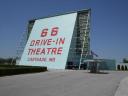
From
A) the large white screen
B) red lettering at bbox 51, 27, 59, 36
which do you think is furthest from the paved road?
red lettering at bbox 51, 27, 59, 36

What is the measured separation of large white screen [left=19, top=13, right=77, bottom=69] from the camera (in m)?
50.4

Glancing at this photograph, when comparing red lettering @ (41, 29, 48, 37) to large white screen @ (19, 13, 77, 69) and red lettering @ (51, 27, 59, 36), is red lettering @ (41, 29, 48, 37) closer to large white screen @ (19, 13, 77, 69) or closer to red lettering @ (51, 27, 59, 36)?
large white screen @ (19, 13, 77, 69)

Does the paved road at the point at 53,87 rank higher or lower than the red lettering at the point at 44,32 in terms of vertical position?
lower

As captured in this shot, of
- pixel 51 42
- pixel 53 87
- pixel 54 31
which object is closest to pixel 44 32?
pixel 54 31

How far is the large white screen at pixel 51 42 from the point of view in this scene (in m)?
50.4

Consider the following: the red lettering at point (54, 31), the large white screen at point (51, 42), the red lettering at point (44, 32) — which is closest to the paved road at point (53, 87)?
the large white screen at point (51, 42)

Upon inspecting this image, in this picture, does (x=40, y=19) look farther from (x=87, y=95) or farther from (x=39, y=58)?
(x=87, y=95)

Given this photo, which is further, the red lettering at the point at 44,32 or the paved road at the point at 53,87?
the red lettering at the point at 44,32

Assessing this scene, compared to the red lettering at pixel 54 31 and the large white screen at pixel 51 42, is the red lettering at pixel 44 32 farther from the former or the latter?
the red lettering at pixel 54 31

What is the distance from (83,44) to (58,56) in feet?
24.1

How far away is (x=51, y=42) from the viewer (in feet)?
178

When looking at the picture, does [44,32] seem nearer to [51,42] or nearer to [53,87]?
[51,42]

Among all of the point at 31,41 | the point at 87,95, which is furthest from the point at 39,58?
the point at 87,95

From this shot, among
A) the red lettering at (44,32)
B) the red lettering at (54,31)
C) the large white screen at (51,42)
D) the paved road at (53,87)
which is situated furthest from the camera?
the red lettering at (44,32)
